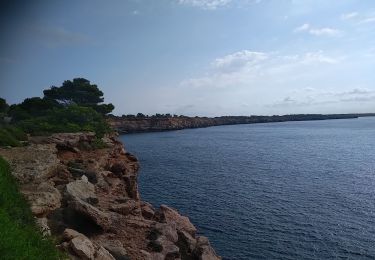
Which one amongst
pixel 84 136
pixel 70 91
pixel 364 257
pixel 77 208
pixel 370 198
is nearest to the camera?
pixel 77 208

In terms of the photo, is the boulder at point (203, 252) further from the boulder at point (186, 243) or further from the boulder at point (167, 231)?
the boulder at point (167, 231)

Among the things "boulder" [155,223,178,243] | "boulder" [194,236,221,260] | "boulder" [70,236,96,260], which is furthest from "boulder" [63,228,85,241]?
"boulder" [194,236,221,260]

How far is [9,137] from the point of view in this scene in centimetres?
2966

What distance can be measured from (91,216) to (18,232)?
6432 mm

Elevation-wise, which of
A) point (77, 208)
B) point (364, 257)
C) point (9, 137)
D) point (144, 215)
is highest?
point (9, 137)

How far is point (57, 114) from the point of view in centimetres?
4850

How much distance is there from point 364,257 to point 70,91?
70.8 meters

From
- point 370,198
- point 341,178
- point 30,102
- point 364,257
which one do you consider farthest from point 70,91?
point 364,257

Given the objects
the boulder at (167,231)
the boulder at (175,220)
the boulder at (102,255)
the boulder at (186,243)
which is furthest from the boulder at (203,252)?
the boulder at (102,255)

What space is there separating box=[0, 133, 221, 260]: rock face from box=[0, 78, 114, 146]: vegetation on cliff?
698 cm

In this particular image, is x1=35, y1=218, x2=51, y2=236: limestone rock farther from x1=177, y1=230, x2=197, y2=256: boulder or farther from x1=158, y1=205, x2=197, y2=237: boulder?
x1=158, y1=205, x2=197, y2=237: boulder

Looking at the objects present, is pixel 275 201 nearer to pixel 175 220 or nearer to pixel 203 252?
pixel 175 220

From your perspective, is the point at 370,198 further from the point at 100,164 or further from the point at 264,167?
the point at 100,164

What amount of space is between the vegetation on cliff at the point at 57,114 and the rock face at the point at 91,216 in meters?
6.98
